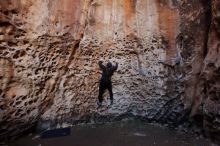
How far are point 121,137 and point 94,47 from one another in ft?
6.96

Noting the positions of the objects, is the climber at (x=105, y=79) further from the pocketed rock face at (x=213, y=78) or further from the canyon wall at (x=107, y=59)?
the pocketed rock face at (x=213, y=78)

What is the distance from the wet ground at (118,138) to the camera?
4809 millimetres

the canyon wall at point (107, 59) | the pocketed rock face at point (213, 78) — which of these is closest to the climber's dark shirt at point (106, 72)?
the canyon wall at point (107, 59)

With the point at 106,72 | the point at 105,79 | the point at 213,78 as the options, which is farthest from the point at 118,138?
the point at 213,78

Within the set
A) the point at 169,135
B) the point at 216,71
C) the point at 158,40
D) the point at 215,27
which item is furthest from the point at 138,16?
the point at 169,135

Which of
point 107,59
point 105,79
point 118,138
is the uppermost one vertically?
point 107,59

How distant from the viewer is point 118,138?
5.12m

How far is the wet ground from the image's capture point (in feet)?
15.8

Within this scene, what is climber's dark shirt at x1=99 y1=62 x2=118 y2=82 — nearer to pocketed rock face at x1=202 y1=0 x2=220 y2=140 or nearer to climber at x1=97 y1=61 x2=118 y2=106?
climber at x1=97 y1=61 x2=118 y2=106

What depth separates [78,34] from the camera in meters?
5.81

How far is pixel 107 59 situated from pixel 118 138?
197 cm

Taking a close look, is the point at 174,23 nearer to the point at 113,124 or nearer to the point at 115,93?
the point at 115,93

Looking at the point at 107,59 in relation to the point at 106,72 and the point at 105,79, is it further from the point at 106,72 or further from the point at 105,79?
the point at 105,79

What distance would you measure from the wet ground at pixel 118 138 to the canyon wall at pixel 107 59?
29 cm
